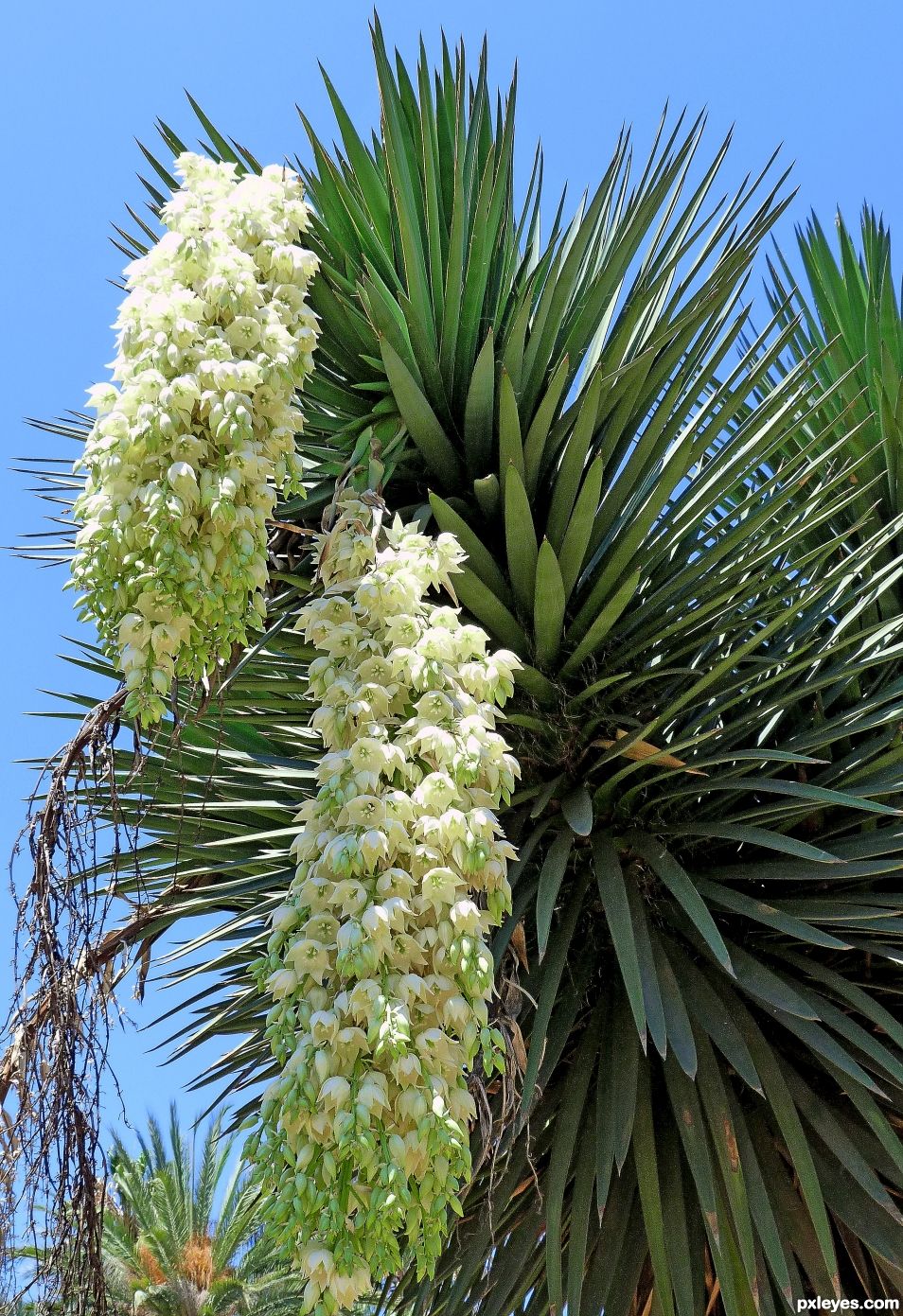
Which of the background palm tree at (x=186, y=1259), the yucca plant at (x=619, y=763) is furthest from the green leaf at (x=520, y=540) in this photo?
the background palm tree at (x=186, y=1259)

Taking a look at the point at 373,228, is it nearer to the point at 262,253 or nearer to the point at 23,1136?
the point at 262,253

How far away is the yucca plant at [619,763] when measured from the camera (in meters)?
2.54

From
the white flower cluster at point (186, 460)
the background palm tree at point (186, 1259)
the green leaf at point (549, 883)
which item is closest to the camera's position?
the white flower cluster at point (186, 460)

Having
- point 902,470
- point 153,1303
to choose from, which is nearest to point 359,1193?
point 902,470

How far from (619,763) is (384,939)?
4.19ft

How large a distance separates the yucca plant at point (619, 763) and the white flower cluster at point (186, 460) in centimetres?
38

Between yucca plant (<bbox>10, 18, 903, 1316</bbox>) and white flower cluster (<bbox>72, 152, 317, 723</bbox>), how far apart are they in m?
0.38

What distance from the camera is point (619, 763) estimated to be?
2.86m

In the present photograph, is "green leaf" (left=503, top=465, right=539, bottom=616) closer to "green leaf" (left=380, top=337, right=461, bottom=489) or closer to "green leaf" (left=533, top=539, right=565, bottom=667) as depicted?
"green leaf" (left=533, top=539, right=565, bottom=667)

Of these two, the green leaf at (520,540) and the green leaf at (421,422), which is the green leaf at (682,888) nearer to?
the green leaf at (520,540)

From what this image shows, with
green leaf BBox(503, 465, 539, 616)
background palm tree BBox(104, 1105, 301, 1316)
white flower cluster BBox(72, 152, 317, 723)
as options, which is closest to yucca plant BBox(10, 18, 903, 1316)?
green leaf BBox(503, 465, 539, 616)

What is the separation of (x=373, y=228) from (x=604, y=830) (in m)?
1.55

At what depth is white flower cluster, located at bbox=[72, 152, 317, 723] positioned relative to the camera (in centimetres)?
189

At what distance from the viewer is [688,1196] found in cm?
272
